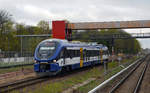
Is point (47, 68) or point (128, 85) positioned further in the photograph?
point (47, 68)

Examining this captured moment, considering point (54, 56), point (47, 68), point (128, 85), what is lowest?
point (128, 85)

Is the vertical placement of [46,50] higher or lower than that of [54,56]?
higher

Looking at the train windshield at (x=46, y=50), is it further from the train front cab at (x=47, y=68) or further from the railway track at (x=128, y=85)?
the railway track at (x=128, y=85)

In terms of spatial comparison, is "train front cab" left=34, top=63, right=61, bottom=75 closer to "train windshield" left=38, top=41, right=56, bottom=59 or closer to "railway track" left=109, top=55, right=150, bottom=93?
"train windshield" left=38, top=41, right=56, bottom=59

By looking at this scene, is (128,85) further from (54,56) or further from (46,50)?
(46,50)

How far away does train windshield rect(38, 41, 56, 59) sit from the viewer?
18.2 meters

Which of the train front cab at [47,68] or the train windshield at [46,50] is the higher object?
the train windshield at [46,50]

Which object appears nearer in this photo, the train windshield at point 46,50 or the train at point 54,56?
the train at point 54,56

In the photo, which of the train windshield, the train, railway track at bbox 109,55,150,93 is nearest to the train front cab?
the train

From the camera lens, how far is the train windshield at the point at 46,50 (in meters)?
18.2

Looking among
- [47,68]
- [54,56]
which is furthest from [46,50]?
[47,68]

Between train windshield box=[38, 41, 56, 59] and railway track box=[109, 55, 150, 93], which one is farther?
train windshield box=[38, 41, 56, 59]

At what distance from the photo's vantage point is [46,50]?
1858cm

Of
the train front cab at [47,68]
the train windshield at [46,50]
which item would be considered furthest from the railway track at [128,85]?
the train windshield at [46,50]
